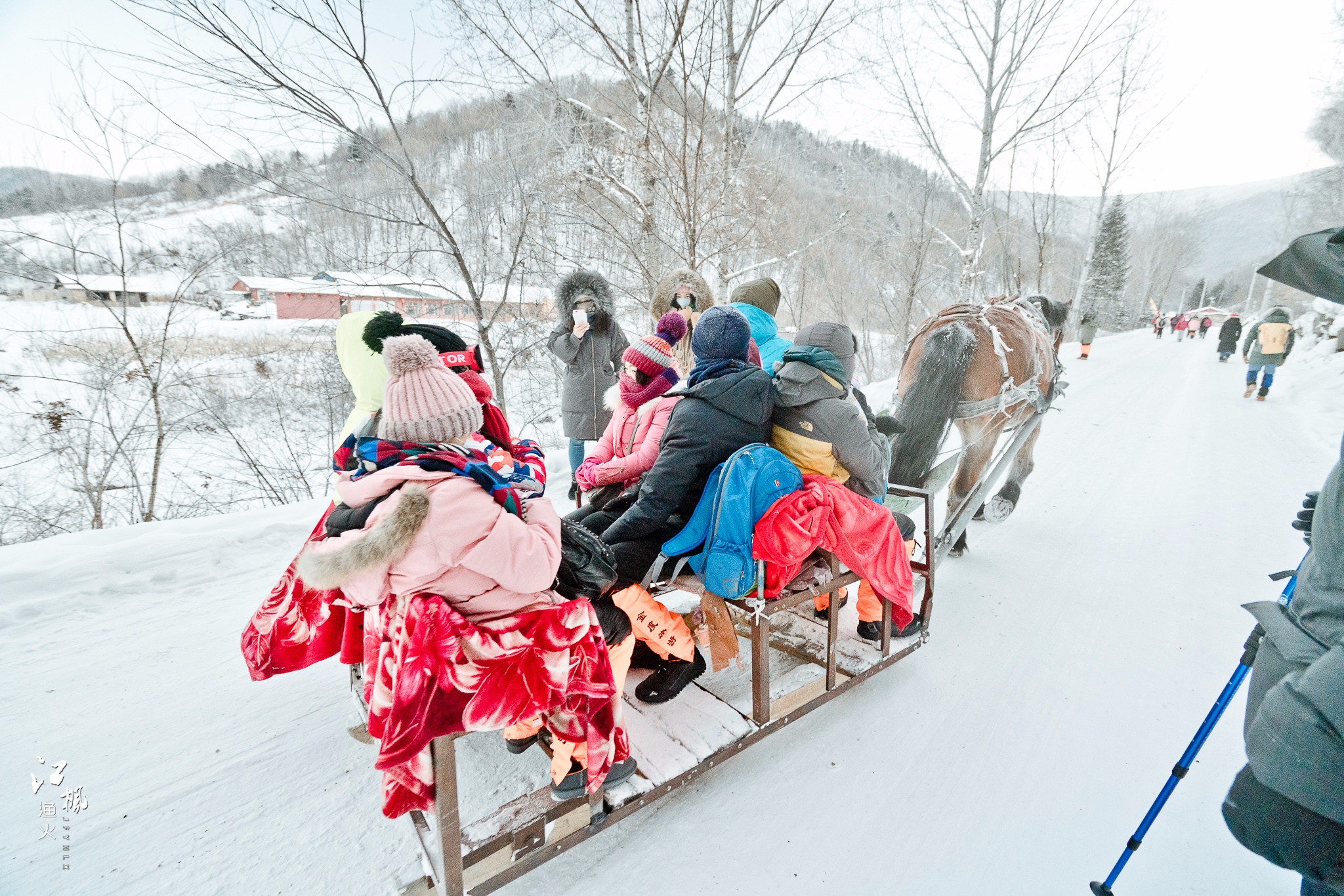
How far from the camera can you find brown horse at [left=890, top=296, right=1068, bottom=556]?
3578mm

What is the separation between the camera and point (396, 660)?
1436 mm

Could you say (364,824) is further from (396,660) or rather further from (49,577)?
(49,577)

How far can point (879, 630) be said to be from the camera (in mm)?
2822

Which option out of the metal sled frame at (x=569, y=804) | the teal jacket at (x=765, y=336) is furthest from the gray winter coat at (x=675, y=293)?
the metal sled frame at (x=569, y=804)

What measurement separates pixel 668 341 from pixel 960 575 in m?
2.72

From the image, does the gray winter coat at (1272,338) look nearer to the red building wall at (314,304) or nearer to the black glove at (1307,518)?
Result: the black glove at (1307,518)

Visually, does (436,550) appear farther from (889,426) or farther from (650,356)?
(889,426)

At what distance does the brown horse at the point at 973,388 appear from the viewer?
11.7ft

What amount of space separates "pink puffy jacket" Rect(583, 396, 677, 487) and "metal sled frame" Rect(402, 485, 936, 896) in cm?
61

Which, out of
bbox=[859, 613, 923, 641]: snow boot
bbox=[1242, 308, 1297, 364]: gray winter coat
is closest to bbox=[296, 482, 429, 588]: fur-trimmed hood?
bbox=[859, 613, 923, 641]: snow boot

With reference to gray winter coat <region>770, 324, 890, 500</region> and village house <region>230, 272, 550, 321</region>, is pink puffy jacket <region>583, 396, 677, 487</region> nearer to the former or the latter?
gray winter coat <region>770, 324, 890, 500</region>

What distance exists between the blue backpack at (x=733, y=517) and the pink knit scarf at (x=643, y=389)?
2.41 ft

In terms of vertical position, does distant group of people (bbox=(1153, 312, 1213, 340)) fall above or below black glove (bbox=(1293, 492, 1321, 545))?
above

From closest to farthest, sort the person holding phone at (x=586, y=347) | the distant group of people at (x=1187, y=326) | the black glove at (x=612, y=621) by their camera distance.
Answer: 1. the black glove at (x=612, y=621)
2. the person holding phone at (x=586, y=347)
3. the distant group of people at (x=1187, y=326)
